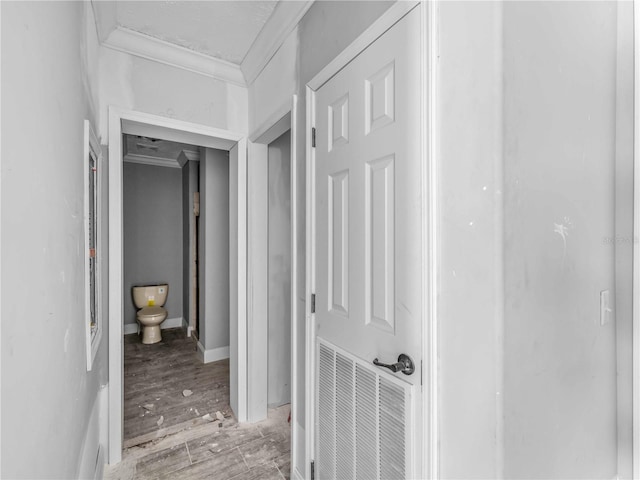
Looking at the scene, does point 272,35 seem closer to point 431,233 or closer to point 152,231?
point 431,233

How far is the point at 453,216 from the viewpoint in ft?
3.14

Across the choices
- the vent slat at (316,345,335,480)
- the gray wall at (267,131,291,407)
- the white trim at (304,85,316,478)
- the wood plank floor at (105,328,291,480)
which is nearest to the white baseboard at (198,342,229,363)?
the wood plank floor at (105,328,291,480)

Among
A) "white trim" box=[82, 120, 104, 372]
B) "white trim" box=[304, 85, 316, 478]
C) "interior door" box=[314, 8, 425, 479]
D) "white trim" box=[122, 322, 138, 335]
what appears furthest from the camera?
"white trim" box=[122, 322, 138, 335]

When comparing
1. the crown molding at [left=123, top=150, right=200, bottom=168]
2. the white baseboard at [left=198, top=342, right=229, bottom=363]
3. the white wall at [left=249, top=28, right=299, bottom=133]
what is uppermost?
the crown molding at [left=123, top=150, right=200, bottom=168]

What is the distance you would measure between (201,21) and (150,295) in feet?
12.6

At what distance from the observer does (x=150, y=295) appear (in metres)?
4.68

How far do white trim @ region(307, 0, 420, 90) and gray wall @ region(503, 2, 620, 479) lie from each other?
13.0 inches

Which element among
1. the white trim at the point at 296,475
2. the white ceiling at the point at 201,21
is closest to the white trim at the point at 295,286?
Result: the white trim at the point at 296,475

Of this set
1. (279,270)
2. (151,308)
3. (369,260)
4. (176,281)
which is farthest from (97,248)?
(176,281)

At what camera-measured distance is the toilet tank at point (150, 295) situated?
15.2ft

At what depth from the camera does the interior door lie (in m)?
1.06

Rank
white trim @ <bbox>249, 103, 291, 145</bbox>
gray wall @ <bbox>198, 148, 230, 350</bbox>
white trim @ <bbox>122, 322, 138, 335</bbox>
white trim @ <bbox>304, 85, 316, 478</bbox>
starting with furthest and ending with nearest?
1. white trim @ <bbox>122, 322, 138, 335</bbox>
2. gray wall @ <bbox>198, 148, 230, 350</bbox>
3. white trim @ <bbox>249, 103, 291, 145</bbox>
4. white trim @ <bbox>304, 85, 316, 478</bbox>

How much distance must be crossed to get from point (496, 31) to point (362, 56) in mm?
528

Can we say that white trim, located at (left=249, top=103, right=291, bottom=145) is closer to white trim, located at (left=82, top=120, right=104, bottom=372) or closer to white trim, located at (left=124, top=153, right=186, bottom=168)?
white trim, located at (left=82, top=120, right=104, bottom=372)
